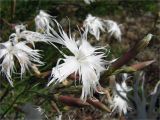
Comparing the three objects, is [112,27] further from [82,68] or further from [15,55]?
[82,68]

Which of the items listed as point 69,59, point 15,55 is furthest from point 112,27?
point 69,59

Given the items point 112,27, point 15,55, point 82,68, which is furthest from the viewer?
point 112,27

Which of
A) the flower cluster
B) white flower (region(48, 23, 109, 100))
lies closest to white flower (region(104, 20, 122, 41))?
the flower cluster

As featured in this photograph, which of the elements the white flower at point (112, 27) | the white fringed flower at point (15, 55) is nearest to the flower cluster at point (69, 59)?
the white fringed flower at point (15, 55)

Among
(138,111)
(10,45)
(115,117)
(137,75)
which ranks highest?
(10,45)

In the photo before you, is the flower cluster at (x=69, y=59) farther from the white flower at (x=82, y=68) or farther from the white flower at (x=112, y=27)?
the white flower at (x=112, y=27)

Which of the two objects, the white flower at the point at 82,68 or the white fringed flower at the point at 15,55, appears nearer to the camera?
the white flower at the point at 82,68

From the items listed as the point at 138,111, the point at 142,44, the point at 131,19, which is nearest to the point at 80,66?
the point at 142,44

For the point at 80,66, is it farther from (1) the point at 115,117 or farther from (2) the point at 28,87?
(1) the point at 115,117

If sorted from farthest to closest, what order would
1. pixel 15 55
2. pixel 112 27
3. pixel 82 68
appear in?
pixel 112 27
pixel 15 55
pixel 82 68

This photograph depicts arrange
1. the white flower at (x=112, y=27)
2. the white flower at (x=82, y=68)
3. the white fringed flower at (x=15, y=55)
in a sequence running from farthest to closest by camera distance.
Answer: the white flower at (x=112, y=27) → the white fringed flower at (x=15, y=55) → the white flower at (x=82, y=68)

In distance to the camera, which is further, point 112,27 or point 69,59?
point 112,27
